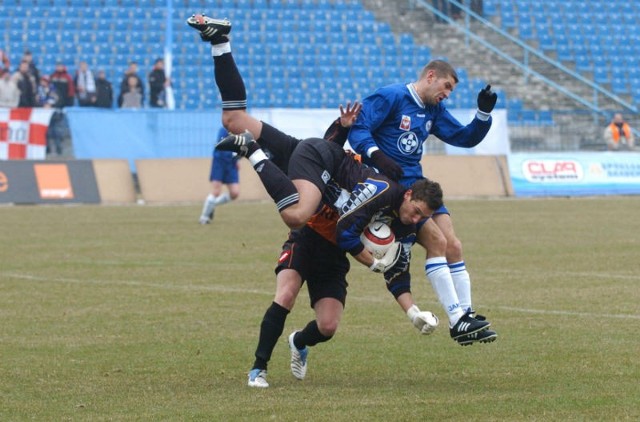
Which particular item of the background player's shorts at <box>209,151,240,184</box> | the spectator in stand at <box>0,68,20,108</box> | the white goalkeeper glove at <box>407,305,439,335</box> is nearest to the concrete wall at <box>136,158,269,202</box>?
the spectator in stand at <box>0,68,20,108</box>

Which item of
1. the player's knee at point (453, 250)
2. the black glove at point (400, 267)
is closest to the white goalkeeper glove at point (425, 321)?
the black glove at point (400, 267)

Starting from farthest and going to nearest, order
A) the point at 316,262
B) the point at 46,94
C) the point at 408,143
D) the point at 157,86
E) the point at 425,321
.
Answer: the point at 157,86 → the point at 46,94 → the point at 408,143 → the point at 316,262 → the point at 425,321

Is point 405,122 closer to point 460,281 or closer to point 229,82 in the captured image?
point 460,281

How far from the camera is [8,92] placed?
101ft

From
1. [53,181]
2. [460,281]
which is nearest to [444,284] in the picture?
[460,281]

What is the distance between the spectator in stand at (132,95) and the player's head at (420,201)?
2420 cm

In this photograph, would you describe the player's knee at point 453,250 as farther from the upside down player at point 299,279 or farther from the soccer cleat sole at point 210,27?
the soccer cleat sole at point 210,27

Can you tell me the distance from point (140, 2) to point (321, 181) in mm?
30187

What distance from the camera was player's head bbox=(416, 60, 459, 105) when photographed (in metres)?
9.77

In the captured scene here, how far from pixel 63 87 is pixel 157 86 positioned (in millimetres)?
2417

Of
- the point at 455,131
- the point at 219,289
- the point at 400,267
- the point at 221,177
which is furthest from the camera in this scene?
the point at 221,177

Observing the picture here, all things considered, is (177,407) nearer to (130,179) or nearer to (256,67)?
(130,179)

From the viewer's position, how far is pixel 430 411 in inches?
296

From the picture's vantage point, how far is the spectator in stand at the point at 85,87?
106 ft
